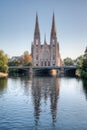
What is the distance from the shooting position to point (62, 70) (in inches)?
5738

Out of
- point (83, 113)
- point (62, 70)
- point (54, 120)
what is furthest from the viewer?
point (62, 70)

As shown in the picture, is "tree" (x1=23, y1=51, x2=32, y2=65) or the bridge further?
"tree" (x1=23, y1=51, x2=32, y2=65)

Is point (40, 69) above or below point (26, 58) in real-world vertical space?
below

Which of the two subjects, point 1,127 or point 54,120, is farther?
point 54,120

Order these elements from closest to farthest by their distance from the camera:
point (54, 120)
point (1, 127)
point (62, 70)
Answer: point (1, 127) < point (54, 120) < point (62, 70)

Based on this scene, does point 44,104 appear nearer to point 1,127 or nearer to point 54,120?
point 54,120

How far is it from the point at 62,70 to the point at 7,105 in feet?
376

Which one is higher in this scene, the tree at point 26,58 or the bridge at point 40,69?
the tree at point 26,58

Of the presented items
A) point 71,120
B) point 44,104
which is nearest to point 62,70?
point 44,104

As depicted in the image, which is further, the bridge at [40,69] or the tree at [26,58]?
the tree at [26,58]

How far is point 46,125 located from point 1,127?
382 centimetres

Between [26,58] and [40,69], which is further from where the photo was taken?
[26,58]

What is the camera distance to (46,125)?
23.2 metres

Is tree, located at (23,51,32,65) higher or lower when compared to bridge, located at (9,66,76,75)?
higher
